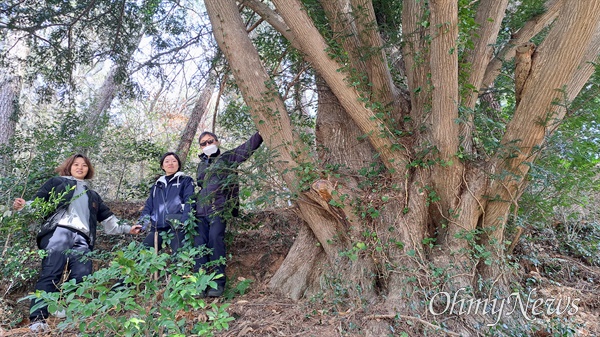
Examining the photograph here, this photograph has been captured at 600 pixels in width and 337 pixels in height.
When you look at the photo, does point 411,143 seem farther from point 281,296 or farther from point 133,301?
point 133,301

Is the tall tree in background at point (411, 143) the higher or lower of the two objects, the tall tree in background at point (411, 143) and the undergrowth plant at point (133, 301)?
the higher

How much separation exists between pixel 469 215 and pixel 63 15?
669 cm

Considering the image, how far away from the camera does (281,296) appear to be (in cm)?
407

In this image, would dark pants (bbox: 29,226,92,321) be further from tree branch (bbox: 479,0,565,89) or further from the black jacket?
tree branch (bbox: 479,0,565,89)

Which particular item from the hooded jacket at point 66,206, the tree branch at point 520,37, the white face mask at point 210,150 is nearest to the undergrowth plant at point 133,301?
the hooded jacket at point 66,206

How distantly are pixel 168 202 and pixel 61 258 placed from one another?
1.12 meters

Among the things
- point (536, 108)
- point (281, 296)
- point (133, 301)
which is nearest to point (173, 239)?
point (281, 296)

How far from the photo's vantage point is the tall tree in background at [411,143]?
10.9 ft

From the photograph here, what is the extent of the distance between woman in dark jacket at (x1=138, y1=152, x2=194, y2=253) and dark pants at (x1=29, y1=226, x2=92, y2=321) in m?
0.62

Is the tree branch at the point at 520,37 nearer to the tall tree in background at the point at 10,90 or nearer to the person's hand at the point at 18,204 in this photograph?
the person's hand at the point at 18,204

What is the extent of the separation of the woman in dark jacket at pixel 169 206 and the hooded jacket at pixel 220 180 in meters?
0.17

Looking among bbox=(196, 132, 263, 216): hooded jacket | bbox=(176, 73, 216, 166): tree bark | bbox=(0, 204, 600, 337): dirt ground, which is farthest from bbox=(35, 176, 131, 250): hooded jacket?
bbox=(176, 73, 216, 166): tree bark

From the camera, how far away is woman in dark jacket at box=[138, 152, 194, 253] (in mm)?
4215

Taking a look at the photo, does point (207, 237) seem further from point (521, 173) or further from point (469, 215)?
point (521, 173)
